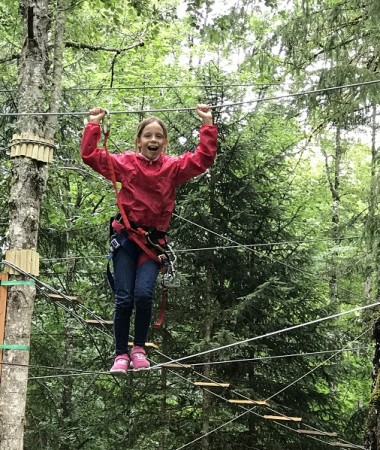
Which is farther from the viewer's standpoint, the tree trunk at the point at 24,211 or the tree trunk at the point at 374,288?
the tree trunk at the point at 24,211

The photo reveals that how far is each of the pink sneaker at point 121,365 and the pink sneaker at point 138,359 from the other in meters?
0.03

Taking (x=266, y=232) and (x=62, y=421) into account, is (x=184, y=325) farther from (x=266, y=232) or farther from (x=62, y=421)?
(x=62, y=421)

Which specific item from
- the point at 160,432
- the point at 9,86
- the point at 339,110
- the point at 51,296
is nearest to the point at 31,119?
the point at 51,296

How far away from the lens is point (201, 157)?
309 centimetres

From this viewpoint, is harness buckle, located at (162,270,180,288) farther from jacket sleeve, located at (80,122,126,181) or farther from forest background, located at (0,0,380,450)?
forest background, located at (0,0,380,450)

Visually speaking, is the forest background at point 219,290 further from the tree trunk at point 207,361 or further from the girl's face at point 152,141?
the girl's face at point 152,141

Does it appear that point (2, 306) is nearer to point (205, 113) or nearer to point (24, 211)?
point (24, 211)

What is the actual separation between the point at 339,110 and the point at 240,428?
344cm

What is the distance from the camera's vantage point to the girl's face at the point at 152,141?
10.3ft

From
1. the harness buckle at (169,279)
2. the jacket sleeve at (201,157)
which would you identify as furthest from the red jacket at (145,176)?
the harness buckle at (169,279)

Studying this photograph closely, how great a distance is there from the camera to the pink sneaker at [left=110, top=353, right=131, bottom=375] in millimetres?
3112

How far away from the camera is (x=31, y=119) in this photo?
15.1 feet

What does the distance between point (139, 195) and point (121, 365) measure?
2.74 feet

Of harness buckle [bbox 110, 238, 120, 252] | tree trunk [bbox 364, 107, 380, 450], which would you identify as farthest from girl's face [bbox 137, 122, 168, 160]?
tree trunk [bbox 364, 107, 380, 450]
